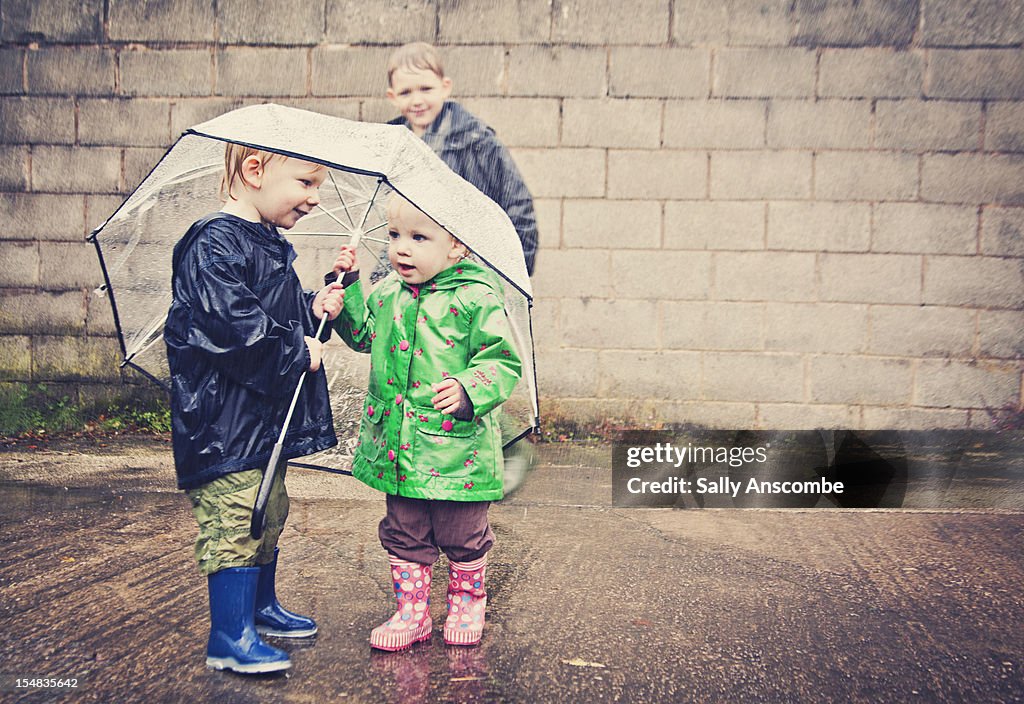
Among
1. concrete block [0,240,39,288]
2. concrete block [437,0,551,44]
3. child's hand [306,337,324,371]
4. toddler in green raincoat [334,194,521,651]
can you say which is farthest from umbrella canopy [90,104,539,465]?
concrete block [0,240,39,288]

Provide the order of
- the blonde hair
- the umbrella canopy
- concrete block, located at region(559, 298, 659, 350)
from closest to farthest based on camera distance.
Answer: the umbrella canopy
the blonde hair
concrete block, located at region(559, 298, 659, 350)

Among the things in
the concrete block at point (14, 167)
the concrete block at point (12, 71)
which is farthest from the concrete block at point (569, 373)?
the concrete block at point (12, 71)

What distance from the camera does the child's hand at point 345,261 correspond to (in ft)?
8.22

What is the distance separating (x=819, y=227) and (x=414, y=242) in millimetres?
3570

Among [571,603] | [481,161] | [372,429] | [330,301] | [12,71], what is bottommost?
[571,603]

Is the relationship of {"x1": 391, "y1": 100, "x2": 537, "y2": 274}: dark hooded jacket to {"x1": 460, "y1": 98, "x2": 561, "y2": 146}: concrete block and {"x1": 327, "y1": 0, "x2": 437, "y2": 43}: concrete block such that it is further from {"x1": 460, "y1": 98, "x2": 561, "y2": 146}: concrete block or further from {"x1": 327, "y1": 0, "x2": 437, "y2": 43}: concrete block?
{"x1": 327, "y1": 0, "x2": 437, "y2": 43}: concrete block

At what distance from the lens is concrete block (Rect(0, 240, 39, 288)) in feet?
18.5

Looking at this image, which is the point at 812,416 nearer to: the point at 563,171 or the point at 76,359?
the point at 563,171

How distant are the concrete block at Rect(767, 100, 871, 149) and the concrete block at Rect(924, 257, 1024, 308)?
83 cm

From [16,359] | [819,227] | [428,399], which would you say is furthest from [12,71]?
[819,227]

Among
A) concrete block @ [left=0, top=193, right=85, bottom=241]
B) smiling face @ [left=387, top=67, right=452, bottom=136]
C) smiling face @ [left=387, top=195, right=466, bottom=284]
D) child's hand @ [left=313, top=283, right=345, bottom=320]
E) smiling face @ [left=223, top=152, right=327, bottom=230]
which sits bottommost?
child's hand @ [left=313, top=283, right=345, bottom=320]

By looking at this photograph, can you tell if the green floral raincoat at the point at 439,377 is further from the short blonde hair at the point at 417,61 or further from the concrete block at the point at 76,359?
the concrete block at the point at 76,359

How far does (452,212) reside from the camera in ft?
7.86

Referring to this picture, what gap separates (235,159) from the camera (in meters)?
2.46
